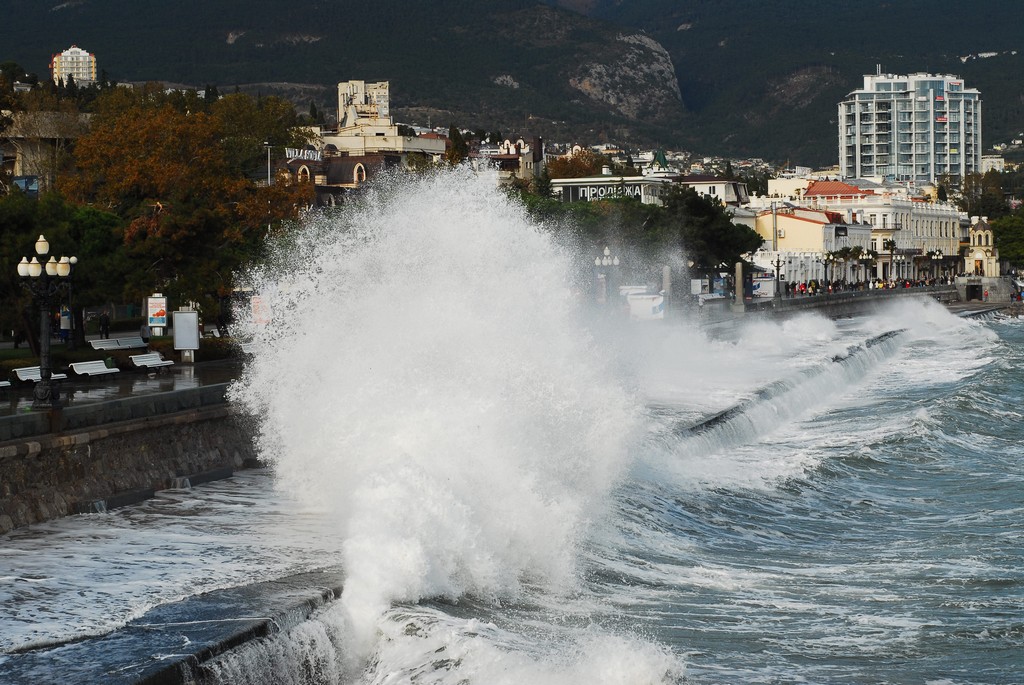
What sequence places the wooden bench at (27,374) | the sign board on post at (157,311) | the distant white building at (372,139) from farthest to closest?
the distant white building at (372,139)
the sign board on post at (157,311)
the wooden bench at (27,374)

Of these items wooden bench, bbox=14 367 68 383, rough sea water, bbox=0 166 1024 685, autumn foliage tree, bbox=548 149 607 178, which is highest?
autumn foliage tree, bbox=548 149 607 178

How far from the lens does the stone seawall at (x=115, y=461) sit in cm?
2044

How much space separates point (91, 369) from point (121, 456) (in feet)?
25.5

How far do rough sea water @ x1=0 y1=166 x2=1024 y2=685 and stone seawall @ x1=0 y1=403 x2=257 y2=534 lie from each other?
0.50 m

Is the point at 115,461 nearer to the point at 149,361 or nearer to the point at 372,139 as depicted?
the point at 149,361

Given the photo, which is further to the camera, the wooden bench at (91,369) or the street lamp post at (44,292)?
the wooden bench at (91,369)

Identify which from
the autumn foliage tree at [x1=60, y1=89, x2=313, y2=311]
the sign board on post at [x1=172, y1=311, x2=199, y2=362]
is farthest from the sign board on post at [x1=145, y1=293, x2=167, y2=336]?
the autumn foliage tree at [x1=60, y1=89, x2=313, y2=311]

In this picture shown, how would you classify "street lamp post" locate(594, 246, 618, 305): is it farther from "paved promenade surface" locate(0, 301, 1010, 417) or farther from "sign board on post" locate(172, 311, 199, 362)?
"sign board on post" locate(172, 311, 199, 362)

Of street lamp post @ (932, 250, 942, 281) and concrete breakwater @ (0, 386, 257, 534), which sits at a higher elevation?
street lamp post @ (932, 250, 942, 281)

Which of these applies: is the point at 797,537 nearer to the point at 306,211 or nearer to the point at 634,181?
the point at 306,211

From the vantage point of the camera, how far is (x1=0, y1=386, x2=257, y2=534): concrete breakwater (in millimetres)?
20500

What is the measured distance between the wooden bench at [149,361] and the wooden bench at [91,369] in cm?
133

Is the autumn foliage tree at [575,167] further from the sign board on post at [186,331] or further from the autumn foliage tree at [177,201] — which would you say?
the sign board on post at [186,331]

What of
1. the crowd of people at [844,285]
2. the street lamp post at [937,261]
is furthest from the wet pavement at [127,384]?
the street lamp post at [937,261]
